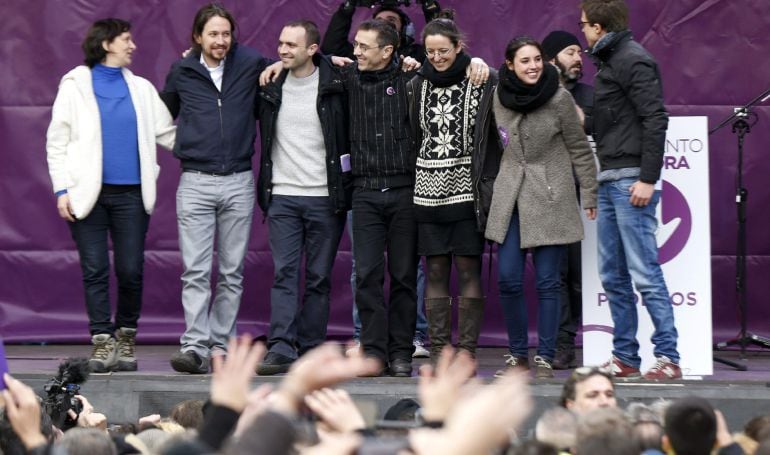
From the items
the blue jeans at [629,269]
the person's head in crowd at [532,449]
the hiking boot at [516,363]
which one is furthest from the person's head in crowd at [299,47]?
the person's head in crowd at [532,449]

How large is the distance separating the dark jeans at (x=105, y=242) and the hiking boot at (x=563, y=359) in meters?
2.41

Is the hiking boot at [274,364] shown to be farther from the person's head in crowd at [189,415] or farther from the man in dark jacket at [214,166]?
the person's head in crowd at [189,415]

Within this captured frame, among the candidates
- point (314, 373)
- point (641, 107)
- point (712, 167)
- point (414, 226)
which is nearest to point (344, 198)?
point (414, 226)

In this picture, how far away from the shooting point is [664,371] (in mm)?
7418

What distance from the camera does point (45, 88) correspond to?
32.0 feet

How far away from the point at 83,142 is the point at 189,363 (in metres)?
1.35

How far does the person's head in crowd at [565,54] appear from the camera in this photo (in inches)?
334

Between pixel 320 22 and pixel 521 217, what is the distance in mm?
2634

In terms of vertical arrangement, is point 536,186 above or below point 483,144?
below

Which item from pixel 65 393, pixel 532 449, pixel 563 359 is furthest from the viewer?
pixel 563 359

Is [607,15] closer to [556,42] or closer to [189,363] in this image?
[556,42]

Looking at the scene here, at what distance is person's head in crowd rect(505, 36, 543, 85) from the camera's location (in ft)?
24.8

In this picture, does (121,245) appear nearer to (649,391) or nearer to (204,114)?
(204,114)

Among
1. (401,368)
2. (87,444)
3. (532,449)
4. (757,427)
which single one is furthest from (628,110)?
(87,444)
